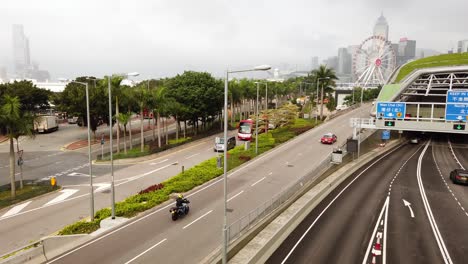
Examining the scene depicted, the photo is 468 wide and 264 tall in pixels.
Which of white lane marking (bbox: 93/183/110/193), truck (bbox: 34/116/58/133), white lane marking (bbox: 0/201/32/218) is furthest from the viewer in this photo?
truck (bbox: 34/116/58/133)

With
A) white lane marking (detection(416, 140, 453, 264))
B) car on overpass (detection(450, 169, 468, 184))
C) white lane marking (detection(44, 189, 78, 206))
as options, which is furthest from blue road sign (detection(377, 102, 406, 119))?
white lane marking (detection(44, 189, 78, 206))

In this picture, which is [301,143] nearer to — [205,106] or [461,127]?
[205,106]

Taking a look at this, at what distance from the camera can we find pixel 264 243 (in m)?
18.6

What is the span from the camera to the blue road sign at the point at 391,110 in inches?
1650

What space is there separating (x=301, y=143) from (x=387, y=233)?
109 feet

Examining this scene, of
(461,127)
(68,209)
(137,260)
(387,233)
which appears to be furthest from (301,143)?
(137,260)

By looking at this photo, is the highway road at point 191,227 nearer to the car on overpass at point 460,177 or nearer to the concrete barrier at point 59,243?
the concrete barrier at point 59,243

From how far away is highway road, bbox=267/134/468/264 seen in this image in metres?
18.5

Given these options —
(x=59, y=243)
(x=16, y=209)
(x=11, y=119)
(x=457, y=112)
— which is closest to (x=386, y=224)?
(x=59, y=243)

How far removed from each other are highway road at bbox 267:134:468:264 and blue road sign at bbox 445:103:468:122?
263 inches

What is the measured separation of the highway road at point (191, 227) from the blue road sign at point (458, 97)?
704 inches

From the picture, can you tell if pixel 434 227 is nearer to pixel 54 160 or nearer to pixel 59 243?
pixel 59 243

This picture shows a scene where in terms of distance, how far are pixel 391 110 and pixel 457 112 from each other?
23.4ft

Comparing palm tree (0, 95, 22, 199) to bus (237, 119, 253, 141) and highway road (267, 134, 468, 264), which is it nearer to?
highway road (267, 134, 468, 264)
